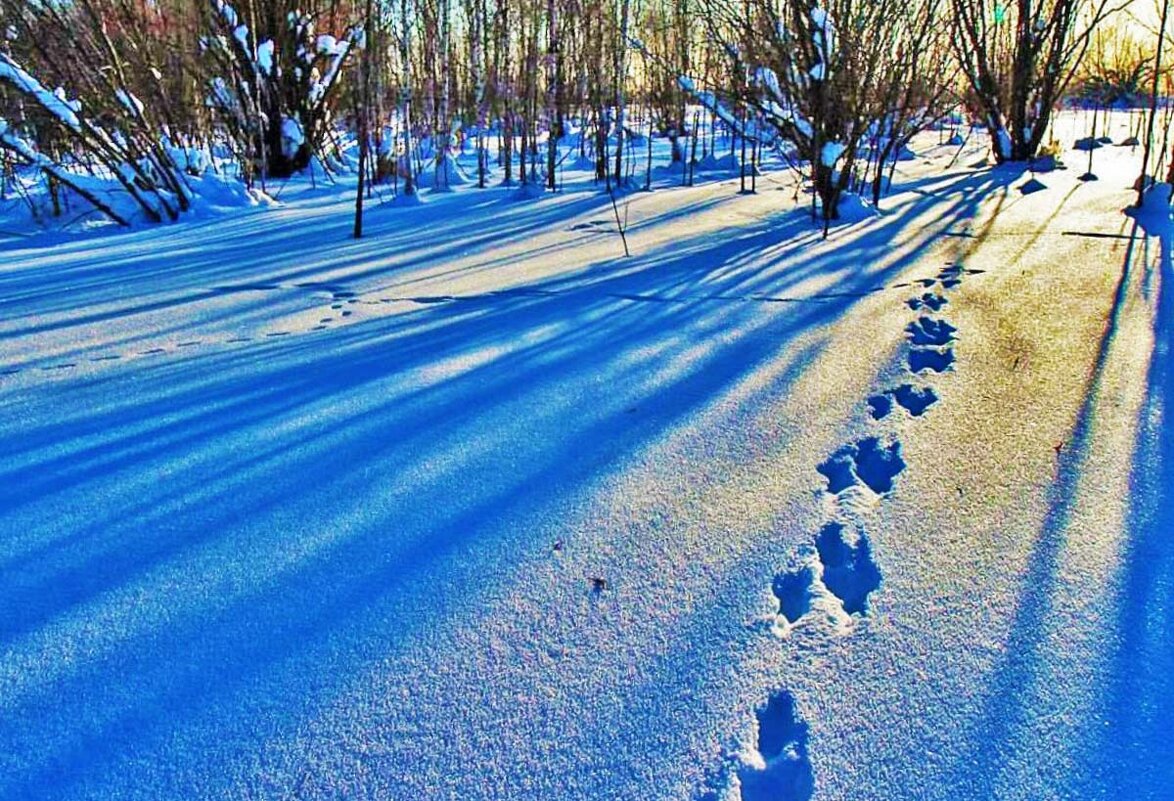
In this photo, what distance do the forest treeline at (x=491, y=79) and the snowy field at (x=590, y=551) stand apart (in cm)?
300

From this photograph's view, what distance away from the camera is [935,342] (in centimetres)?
276

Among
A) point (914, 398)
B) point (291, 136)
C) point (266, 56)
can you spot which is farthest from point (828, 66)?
point (291, 136)

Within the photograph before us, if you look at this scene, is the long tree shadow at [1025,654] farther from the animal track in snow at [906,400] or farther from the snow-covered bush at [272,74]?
the snow-covered bush at [272,74]

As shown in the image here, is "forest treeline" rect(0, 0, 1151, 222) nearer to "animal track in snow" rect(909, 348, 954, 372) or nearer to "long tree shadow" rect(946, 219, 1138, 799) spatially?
"animal track in snow" rect(909, 348, 954, 372)

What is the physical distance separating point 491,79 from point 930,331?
27.5 feet

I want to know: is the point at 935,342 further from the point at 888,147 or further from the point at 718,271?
the point at 888,147

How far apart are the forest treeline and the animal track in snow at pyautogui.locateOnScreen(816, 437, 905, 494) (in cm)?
397

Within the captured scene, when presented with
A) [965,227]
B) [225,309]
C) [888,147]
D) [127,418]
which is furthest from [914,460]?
[888,147]

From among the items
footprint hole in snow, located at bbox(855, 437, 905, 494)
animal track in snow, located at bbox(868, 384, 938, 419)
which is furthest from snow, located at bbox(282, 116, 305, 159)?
footprint hole in snow, located at bbox(855, 437, 905, 494)

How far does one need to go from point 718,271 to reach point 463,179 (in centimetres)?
625

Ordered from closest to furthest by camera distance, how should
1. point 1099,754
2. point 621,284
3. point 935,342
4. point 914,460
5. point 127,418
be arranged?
point 1099,754, point 914,460, point 127,418, point 935,342, point 621,284

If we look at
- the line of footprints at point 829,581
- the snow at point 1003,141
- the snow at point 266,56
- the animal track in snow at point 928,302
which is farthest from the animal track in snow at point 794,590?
the snow at point 1003,141

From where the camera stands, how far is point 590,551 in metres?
1.49

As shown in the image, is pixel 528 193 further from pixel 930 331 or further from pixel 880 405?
pixel 880 405
